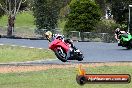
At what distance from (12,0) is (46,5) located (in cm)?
708

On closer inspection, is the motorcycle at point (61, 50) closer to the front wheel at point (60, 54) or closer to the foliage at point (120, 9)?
the front wheel at point (60, 54)

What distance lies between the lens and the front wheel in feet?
29.1

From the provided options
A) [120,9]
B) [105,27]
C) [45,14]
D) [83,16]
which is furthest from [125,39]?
[120,9]

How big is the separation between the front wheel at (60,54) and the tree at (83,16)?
3816cm

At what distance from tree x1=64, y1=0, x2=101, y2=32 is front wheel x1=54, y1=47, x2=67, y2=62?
38.2 meters

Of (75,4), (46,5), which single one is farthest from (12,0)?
(75,4)

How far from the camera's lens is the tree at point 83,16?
47.4 m

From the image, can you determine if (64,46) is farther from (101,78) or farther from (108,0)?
(108,0)

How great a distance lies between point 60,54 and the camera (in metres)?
9.05

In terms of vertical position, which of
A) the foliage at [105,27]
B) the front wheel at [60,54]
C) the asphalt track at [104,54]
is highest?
the front wheel at [60,54]

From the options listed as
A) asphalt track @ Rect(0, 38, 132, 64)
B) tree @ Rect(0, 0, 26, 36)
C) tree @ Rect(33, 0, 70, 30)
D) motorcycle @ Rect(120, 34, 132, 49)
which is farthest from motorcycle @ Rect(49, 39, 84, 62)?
tree @ Rect(33, 0, 70, 30)

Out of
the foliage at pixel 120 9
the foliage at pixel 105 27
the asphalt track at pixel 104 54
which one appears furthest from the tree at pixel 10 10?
the asphalt track at pixel 104 54

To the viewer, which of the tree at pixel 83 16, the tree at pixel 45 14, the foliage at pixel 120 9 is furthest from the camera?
the foliage at pixel 120 9

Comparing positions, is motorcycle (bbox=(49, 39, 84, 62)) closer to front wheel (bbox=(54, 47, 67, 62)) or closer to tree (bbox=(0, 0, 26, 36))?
front wheel (bbox=(54, 47, 67, 62))
